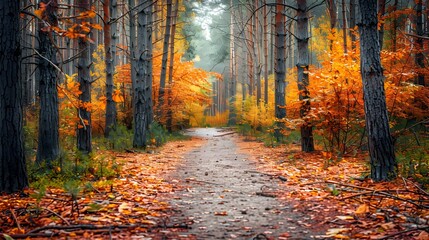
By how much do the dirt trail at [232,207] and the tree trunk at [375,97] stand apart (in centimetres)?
181

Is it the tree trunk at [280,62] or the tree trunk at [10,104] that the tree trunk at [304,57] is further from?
the tree trunk at [10,104]

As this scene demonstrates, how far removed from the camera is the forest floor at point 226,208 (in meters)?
3.67

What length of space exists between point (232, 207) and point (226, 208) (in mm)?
104

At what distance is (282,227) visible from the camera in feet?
13.4

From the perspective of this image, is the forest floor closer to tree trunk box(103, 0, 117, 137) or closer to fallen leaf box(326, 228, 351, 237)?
fallen leaf box(326, 228, 351, 237)

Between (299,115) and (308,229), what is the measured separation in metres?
6.85

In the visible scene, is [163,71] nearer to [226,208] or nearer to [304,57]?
[304,57]

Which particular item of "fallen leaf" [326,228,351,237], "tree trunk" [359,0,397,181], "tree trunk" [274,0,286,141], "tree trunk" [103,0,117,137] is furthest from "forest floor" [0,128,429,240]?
"tree trunk" [103,0,117,137]

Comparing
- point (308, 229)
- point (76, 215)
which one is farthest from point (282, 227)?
point (76, 215)

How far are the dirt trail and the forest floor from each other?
0.04 ft

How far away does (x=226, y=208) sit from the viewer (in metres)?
5.02

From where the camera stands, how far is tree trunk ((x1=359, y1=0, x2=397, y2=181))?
5.68 m

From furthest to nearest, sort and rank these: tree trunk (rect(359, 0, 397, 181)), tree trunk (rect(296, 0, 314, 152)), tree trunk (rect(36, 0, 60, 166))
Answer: tree trunk (rect(296, 0, 314, 152)), tree trunk (rect(36, 0, 60, 166)), tree trunk (rect(359, 0, 397, 181))

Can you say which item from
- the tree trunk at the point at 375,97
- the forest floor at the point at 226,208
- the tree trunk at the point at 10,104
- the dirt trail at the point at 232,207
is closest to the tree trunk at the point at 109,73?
the dirt trail at the point at 232,207
